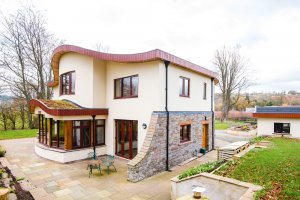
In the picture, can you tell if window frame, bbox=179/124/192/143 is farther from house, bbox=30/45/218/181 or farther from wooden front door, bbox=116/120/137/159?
wooden front door, bbox=116/120/137/159

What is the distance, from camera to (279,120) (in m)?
15.6

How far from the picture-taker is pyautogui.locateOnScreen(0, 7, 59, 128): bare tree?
69.3ft

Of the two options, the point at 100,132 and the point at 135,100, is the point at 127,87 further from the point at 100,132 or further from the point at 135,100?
the point at 100,132

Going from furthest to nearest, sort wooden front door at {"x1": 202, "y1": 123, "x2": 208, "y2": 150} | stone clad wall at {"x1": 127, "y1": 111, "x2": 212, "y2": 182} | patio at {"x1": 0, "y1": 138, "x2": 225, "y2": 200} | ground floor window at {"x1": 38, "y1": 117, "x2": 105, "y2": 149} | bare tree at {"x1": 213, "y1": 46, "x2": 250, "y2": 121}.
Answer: bare tree at {"x1": 213, "y1": 46, "x2": 250, "y2": 121}
wooden front door at {"x1": 202, "y1": 123, "x2": 208, "y2": 150}
ground floor window at {"x1": 38, "y1": 117, "x2": 105, "y2": 149}
stone clad wall at {"x1": 127, "y1": 111, "x2": 212, "y2": 182}
patio at {"x1": 0, "y1": 138, "x2": 225, "y2": 200}

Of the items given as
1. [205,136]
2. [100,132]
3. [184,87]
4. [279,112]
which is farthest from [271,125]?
[100,132]

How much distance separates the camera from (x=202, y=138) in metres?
13.3

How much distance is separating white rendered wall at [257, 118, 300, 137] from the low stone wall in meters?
13.3

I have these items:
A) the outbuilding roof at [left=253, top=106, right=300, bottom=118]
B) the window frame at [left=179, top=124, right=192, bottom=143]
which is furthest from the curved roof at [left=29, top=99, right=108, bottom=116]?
the outbuilding roof at [left=253, top=106, right=300, bottom=118]

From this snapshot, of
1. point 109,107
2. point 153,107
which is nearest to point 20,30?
point 109,107

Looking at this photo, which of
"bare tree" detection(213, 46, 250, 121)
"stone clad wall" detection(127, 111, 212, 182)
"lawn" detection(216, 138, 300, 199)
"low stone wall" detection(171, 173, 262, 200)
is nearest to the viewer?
"lawn" detection(216, 138, 300, 199)

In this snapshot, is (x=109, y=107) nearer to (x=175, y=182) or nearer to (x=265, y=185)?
(x=175, y=182)

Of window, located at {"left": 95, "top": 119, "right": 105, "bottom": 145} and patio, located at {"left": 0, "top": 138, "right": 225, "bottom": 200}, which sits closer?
patio, located at {"left": 0, "top": 138, "right": 225, "bottom": 200}

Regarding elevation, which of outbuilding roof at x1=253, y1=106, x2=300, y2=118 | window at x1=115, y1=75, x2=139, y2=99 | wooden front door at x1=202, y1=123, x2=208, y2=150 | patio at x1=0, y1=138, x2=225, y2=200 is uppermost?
window at x1=115, y1=75, x2=139, y2=99

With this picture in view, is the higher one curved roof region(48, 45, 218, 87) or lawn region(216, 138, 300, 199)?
curved roof region(48, 45, 218, 87)
